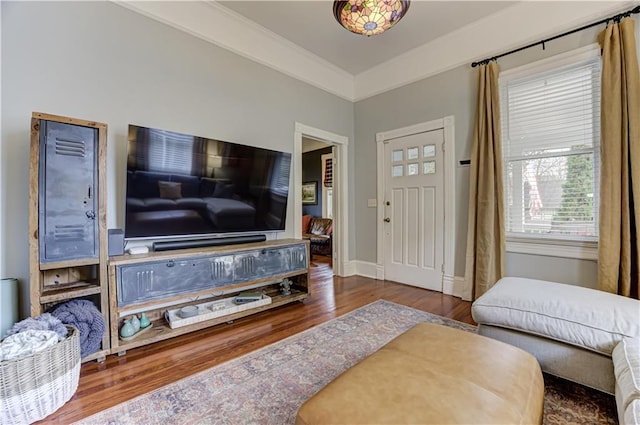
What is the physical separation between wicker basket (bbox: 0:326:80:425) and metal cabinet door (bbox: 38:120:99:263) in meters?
0.60

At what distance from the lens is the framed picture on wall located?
7.09 m

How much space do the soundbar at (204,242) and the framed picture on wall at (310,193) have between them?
4.16 meters

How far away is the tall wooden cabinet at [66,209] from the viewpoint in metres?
1.67

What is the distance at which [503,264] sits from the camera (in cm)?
288

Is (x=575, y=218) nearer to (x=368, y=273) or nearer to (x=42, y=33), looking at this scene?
(x=368, y=273)

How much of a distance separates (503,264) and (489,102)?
5.54 feet

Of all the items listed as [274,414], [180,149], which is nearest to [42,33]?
[180,149]

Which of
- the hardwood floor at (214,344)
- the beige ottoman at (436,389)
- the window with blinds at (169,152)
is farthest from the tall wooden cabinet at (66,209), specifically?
the beige ottoman at (436,389)

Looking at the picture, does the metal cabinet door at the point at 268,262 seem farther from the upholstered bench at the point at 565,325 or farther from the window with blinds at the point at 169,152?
the upholstered bench at the point at 565,325

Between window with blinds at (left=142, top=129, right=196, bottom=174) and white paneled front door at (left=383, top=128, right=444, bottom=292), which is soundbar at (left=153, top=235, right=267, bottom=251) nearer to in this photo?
window with blinds at (left=142, top=129, right=196, bottom=174)

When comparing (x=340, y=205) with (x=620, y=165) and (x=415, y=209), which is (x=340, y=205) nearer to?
(x=415, y=209)

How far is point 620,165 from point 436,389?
2580mm

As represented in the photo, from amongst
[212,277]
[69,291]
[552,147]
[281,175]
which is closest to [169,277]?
[212,277]

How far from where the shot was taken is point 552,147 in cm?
273
